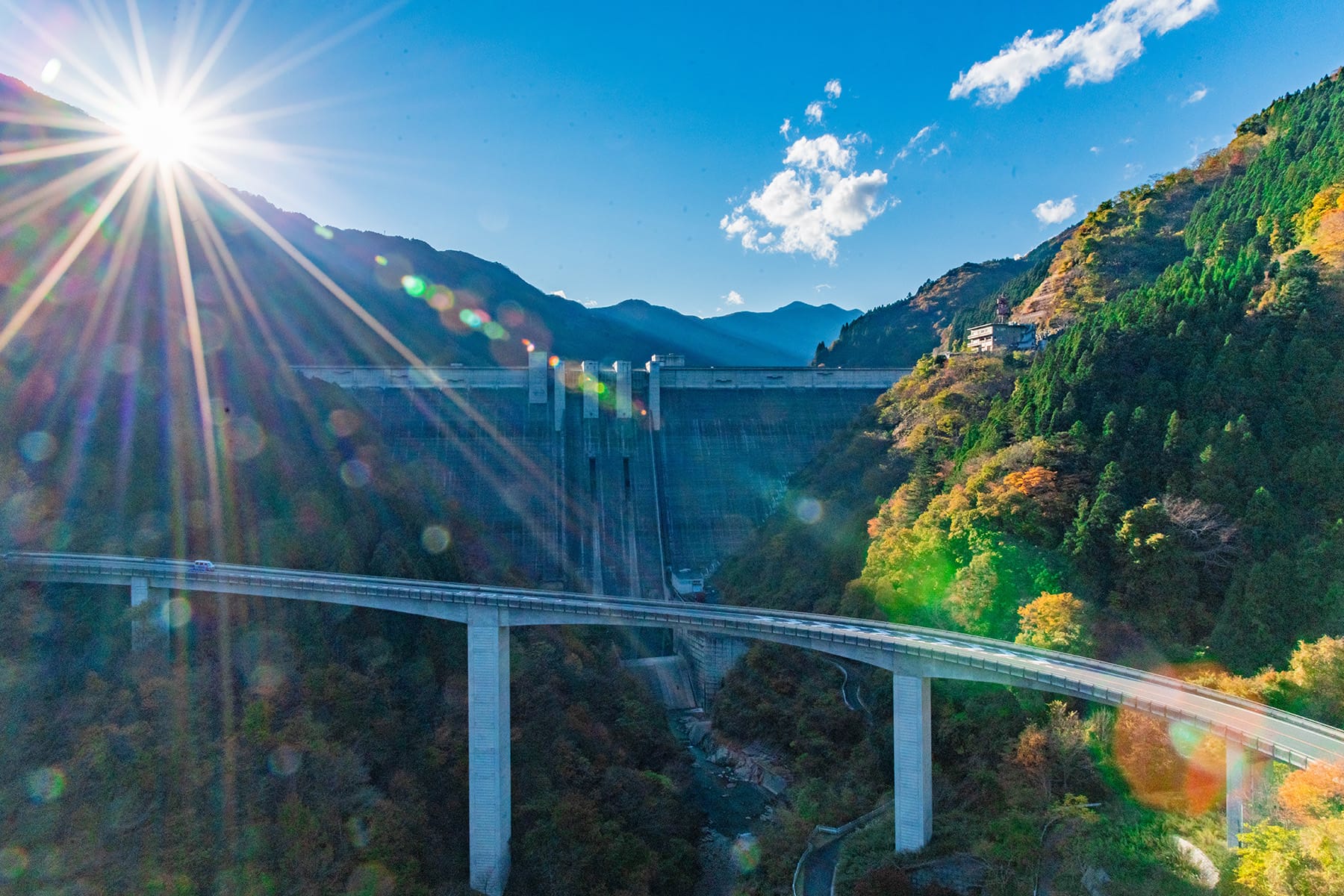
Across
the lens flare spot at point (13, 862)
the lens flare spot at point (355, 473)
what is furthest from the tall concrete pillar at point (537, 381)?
the lens flare spot at point (13, 862)

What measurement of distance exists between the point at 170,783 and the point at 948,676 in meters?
22.3

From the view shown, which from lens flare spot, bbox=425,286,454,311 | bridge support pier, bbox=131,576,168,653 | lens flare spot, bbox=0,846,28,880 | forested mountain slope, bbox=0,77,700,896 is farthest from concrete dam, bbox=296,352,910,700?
lens flare spot, bbox=425,286,454,311

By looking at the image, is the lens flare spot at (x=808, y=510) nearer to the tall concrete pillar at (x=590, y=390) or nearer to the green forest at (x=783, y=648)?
the green forest at (x=783, y=648)

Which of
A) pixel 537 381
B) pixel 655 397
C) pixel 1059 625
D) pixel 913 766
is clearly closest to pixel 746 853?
pixel 913 766

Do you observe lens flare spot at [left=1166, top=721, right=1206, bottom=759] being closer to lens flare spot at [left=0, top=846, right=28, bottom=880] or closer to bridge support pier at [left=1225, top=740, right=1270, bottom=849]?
bridge support pier at [left=1225, top=740, right=1270, bottom=849]

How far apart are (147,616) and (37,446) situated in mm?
11348

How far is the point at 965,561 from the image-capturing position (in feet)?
86.8

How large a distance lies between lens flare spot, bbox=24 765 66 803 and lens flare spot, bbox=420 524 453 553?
58.1 feet

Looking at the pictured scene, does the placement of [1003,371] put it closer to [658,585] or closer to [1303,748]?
[658,585]

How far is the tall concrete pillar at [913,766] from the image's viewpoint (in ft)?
63.9

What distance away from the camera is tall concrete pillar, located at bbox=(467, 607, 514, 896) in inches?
947

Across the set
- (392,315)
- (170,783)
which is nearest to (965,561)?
(170,783)

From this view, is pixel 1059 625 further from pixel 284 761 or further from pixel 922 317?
pixel 922 317

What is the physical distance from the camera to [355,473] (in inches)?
1561
